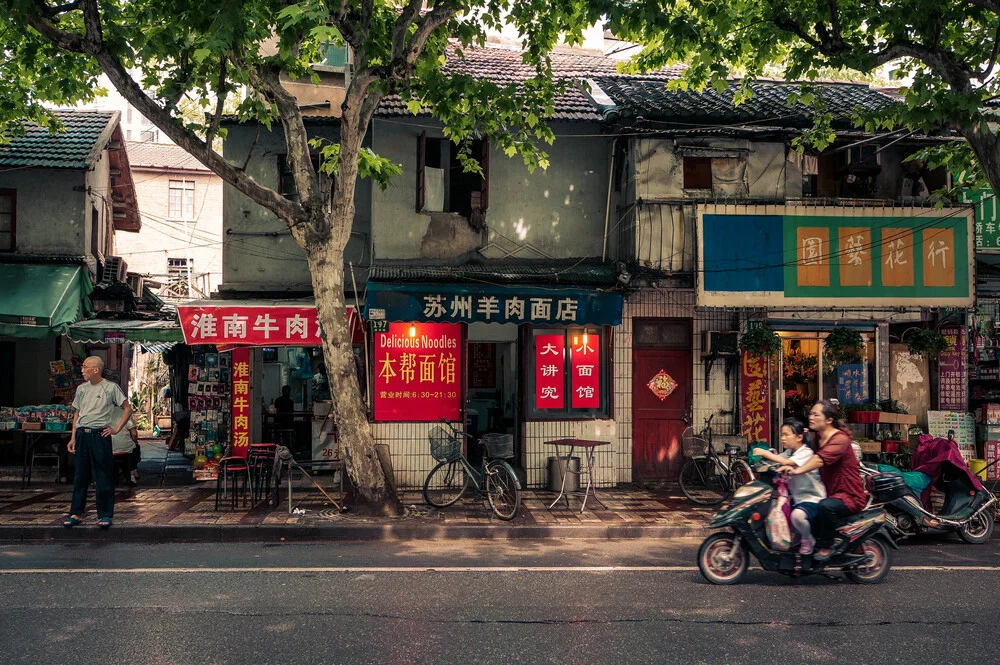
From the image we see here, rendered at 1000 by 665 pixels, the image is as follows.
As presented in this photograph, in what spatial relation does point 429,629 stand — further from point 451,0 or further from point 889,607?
point 451,0

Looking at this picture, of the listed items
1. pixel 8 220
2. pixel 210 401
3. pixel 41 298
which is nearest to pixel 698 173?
pixel 210 401

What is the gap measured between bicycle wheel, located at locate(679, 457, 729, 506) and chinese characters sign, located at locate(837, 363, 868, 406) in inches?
145

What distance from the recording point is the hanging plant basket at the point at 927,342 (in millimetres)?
13773

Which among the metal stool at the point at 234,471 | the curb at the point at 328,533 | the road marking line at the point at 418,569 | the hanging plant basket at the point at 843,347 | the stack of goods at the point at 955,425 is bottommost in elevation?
the curb at the point at 328,533

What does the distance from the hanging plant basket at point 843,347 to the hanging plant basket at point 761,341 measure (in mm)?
961

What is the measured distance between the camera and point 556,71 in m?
17.4

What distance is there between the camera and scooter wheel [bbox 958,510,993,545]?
9.51 metres

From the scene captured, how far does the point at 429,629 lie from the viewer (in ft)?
19.1

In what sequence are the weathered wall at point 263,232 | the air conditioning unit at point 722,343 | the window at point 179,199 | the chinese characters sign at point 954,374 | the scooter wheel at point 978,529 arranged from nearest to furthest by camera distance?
the scooter wheel at point 978,529 → the air conditioning unit at point 722,343 → the chinese characters sign at point 954,374 → the weathered wall at point 263,232 → the window at point 179,199

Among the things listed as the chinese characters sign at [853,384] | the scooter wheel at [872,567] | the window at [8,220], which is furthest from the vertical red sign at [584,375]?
the window at [8,220]

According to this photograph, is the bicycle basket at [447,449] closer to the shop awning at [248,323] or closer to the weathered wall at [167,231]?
the shop awning at [248,323]

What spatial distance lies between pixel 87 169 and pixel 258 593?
1176 centimetres

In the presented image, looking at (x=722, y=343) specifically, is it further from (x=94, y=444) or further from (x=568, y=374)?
(x=94, y=444)

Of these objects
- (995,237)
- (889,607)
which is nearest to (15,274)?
(889,607)
